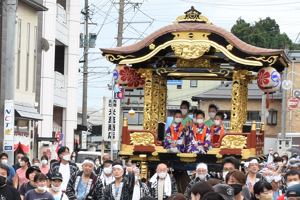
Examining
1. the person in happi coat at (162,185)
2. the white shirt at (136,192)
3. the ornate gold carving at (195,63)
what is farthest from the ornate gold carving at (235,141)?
the white shirt at (136,192)

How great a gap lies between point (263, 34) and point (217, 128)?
Answer: 54.2 meters

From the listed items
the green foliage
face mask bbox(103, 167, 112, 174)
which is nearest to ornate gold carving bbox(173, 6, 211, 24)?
face mask bbox(103, 167, 112, 174)

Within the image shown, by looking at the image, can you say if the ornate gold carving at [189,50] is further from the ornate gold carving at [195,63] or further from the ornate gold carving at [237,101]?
A: the ornate gold carving at [195,63]

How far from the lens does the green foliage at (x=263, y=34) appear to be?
66.9 meters

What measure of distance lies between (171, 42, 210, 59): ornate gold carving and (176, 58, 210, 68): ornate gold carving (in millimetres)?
1084

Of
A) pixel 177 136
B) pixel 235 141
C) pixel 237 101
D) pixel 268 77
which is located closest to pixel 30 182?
pixel 177 136

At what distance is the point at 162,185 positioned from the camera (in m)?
12.5

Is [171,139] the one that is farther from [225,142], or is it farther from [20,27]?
[20,27]

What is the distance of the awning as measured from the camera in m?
24.6

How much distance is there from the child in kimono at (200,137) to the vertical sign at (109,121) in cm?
1111

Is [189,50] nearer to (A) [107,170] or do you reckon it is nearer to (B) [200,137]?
(B) [200,137]

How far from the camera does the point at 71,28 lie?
35188 millimetres

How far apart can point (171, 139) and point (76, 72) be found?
20.7 meters

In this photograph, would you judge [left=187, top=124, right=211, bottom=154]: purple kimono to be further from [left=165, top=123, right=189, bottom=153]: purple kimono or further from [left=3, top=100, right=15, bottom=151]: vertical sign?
[left=3, top=100, right=15, bottom=151]: vertical sign
